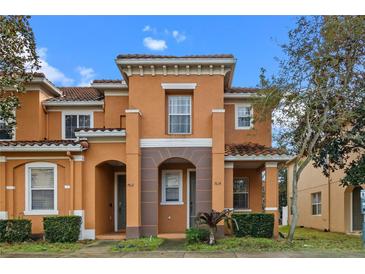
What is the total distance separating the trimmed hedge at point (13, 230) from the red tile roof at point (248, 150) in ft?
26.1

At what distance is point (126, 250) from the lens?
14.0 meters

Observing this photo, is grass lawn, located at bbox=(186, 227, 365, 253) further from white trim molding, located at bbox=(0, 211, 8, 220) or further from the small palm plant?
white trim molding, located at bbox=(0, 211, 8, 220)

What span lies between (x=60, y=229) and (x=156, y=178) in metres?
4.03

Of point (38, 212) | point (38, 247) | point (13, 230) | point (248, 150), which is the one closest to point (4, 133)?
point (38, 212)

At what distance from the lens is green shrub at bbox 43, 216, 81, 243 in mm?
15852

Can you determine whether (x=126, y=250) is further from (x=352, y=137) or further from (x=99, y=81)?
(x=352, y=137)

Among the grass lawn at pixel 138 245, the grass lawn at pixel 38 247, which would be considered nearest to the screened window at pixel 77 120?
the grass lawn at pixel 38 247

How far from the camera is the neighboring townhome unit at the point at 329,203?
2225 centimetres

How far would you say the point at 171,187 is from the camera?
18.7m

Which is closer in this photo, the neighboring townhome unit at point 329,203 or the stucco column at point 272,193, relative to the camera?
the stucco column at point 272,193

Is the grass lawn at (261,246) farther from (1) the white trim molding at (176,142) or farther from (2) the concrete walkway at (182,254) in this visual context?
(1) the white trim molding at (176,142)

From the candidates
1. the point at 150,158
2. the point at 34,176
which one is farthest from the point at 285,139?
the point at 34,176

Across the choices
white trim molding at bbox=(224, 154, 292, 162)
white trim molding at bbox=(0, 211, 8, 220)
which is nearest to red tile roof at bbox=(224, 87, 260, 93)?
white trim molding at bbox=(224, 154, 292, 162)

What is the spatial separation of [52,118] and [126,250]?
8929 millimetres
